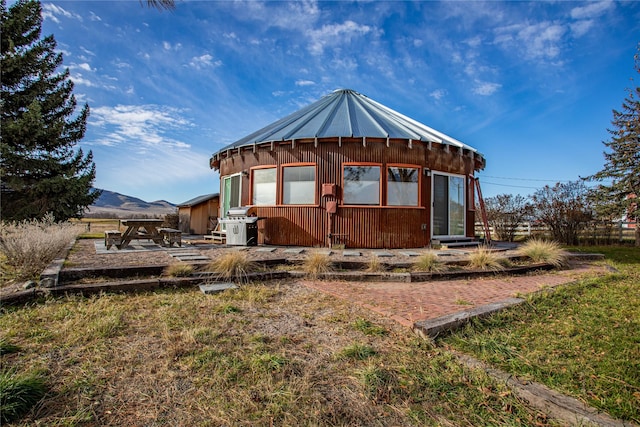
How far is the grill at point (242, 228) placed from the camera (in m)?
9.16

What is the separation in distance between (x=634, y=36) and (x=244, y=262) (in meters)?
13.5

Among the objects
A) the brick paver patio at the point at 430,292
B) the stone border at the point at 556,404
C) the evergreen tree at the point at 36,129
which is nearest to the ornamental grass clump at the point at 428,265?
the brick paver patio at the point at 430,292

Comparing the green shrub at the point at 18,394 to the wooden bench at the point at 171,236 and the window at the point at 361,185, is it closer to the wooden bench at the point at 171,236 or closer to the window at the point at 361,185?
the wooden bench at the point at 171,236

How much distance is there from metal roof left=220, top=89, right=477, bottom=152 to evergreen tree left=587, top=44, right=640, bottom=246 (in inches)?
410

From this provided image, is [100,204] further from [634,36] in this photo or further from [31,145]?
[634,36]

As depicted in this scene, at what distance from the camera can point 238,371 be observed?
2170mm

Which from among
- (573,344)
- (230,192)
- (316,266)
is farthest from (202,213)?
(573,344)

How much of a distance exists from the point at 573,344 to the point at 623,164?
61.1ft

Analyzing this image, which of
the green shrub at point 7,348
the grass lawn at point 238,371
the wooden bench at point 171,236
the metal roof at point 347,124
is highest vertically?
the metal roof at point 347,124

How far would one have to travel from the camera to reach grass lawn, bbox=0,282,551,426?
1754 mm

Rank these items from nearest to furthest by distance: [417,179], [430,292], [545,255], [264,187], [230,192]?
[430,292] < [545,255] < [417,179] < [264,187] < [230,192]

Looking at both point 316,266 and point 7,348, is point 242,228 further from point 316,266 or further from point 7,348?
point 7,348

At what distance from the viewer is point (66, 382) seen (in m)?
2.01

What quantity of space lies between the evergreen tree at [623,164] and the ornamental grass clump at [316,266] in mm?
16049
